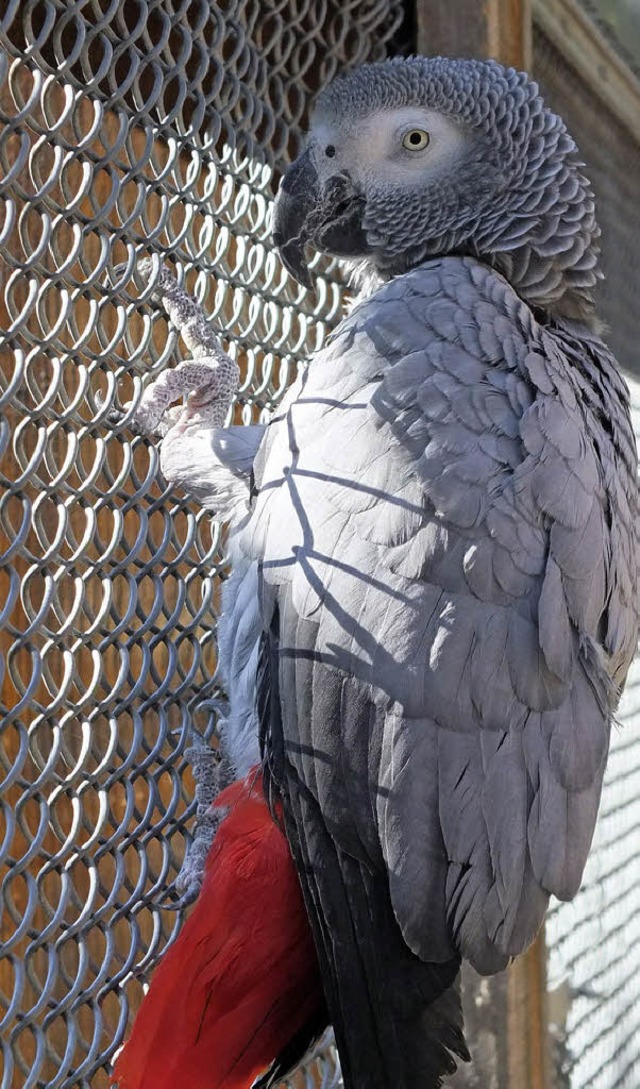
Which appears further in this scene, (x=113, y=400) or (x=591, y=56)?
(x=591, y=56)

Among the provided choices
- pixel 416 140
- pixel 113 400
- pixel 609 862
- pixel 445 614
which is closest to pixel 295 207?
pixel 416 140

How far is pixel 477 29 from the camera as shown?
1400 millimetres

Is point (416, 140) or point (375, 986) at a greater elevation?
point (416, 140)

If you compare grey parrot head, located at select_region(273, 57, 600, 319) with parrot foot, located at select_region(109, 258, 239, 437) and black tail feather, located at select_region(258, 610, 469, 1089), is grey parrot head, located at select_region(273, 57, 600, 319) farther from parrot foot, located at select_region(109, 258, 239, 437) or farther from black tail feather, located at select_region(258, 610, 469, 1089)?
black tail feather, located at select_region(258, 610, 469, 1089)

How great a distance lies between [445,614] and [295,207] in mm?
556

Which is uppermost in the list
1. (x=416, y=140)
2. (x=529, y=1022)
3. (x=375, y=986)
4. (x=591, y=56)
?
(x=591, y=56)

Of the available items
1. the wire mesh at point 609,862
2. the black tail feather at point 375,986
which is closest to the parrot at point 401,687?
the black tail feather at point 375,986

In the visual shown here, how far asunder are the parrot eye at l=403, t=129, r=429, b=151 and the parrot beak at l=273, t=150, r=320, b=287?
4.1 inches

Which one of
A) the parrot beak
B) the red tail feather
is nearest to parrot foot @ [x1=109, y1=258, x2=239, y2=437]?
the parrot beak

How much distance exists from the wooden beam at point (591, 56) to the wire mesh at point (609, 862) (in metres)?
0.01

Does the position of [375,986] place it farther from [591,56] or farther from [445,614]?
[591,56]

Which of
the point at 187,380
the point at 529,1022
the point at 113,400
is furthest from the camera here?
the point at 529,1022

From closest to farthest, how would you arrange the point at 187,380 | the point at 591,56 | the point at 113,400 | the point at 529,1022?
1. the point at 113,400
2. the point at 187,380
3. the point at 529,1022
4. the point at 591,56

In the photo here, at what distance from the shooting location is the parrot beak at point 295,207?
48.4 inches
